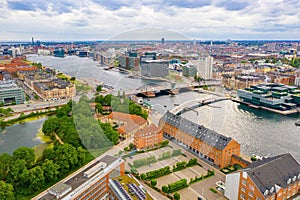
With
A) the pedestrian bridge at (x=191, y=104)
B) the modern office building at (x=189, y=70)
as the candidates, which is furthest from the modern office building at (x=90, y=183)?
the modern office building at (x=189, y=70)

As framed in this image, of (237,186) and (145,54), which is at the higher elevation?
(145,54)

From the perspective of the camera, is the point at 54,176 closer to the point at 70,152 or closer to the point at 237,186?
the point at 70,152

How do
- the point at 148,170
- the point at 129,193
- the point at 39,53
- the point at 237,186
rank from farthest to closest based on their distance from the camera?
the point at 39,53
the point at 148,170
the point at 237,186
the point at 129,193

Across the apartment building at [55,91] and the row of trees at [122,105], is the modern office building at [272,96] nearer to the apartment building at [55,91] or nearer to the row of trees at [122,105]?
the row of trees at [122,105]

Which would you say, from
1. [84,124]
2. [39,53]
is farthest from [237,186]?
→ [39,53]

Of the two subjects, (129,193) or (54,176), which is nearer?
(129,193)

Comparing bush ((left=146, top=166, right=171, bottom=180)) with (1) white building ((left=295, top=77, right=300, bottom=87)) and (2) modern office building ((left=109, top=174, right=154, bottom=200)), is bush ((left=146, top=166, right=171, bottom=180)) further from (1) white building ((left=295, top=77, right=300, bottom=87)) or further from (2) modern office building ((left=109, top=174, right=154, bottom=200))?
(1) white building ((left=295, top=77, right=300, bottom=87))

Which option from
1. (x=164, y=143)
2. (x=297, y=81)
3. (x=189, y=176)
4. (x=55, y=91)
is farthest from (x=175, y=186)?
(x=297, y=81)
